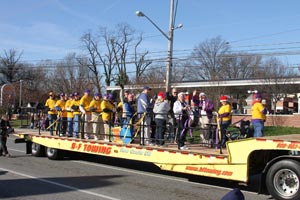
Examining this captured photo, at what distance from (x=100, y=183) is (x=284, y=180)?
4.01 meters

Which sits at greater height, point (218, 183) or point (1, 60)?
point (1, 60)

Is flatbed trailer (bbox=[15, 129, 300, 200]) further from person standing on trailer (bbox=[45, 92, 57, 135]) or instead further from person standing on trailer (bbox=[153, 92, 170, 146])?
person standing on trailer (bbox=[45, 92, 57, 135])

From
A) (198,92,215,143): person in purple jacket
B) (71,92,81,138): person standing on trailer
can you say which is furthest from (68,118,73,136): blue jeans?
(198,92,215,143): person in purple jacket

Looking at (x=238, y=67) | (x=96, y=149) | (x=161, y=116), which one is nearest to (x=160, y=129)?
(x=161, y=116)

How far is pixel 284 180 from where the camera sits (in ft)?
24.7

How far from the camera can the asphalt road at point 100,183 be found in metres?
8.09

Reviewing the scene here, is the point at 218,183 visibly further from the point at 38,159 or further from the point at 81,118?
the point at 38,159

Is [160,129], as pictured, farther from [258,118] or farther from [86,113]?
[86,113]

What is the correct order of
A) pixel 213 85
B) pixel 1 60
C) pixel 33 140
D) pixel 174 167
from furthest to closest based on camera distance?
pixel 1 60
pixel 213 85
pixel 33 140
pixel 174 167

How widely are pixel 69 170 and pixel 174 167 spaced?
3395 mm

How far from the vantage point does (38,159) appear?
13.5m

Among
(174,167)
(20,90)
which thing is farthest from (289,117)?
(20,90)

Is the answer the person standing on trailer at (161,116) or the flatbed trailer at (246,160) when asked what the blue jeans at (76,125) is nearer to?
the flatbed trailer at (246,160)

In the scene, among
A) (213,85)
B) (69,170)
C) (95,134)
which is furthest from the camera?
(213,85)
